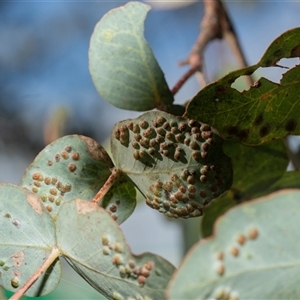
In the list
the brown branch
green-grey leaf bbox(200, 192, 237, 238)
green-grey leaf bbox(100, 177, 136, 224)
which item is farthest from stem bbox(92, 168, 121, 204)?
the brown branch

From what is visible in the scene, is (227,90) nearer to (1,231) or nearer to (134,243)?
(1,231)

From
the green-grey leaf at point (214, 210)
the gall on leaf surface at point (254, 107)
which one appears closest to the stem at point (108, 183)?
the gall on leaf surface at point (254, 107)

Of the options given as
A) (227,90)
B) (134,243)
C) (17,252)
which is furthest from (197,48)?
(134,243)

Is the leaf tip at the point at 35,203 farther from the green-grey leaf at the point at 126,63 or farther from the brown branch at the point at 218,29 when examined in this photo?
the brown branch at the point at 218,29

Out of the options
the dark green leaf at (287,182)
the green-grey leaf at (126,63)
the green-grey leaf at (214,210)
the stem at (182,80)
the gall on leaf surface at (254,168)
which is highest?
the green-grey leaf at (126,63)

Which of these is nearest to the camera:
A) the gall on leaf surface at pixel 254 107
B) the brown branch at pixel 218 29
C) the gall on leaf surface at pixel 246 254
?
the gall on leaf surface at pixel 246 254

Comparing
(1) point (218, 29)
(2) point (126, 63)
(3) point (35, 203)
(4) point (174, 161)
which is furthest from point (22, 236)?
(1) point (218, 29)
